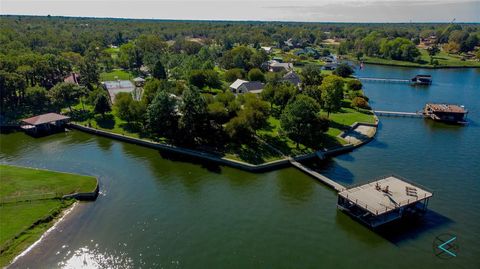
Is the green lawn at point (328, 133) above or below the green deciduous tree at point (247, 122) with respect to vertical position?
below

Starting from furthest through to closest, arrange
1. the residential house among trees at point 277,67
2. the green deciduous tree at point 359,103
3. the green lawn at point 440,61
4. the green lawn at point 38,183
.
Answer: the green lawn at point 440,61
the residential house among trees at point 277,67
the green deciduous tree at point 359,103
the green lawn at point 38,183

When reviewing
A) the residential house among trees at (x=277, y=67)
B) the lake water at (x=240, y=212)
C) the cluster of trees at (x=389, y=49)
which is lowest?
the lake water at (x=240, y=212)

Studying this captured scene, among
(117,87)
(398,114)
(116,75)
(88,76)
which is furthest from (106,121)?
(398,114)

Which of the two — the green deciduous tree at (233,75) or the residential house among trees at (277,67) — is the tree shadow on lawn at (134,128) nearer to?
the green deciduous tree at (233,75)

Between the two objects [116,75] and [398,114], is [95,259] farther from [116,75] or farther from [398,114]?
[116,75]

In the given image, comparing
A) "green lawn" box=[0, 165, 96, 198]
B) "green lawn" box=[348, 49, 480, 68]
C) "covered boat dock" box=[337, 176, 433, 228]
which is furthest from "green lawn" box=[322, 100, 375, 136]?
"green lawn" box=[348, 49, 480, 68]

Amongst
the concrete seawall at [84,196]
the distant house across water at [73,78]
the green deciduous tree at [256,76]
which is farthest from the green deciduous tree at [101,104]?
the green deciduous tree at [256,76]
